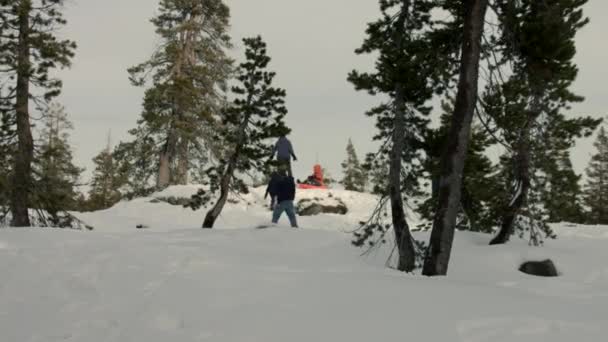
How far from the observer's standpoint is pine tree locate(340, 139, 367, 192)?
2144 inches

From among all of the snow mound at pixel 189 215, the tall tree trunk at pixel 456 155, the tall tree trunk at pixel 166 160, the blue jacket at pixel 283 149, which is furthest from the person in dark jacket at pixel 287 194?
the tall tree trunk at pixel 166 160

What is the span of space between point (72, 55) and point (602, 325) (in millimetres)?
14596

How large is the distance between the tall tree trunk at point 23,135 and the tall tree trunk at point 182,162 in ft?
39.5

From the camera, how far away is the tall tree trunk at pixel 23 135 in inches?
498

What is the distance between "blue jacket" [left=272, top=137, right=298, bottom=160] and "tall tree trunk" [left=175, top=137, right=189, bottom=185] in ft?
43.3

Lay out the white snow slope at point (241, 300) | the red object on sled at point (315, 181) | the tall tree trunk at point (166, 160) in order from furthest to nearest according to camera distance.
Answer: the red object on sled at point (315, 181), the tall tree trunk at point (166, 160), the white snow slope at point (241, 300)

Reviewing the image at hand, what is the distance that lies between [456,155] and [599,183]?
45042mm

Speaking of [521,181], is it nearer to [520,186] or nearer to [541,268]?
[520,186]

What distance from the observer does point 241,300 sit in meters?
4.80

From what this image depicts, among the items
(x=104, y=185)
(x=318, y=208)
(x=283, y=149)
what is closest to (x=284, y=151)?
(x=283, y=149)

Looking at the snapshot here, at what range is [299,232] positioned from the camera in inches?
440

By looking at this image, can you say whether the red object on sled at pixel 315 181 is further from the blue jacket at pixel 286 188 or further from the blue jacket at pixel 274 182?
the blue jacket at pixel 286 188

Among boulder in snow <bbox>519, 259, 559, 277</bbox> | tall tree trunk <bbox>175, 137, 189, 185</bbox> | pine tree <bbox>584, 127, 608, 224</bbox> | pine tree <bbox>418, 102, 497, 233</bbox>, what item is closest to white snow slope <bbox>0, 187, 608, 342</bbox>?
boulder in snow <bbox>519, 259, 559, 277</bbox>

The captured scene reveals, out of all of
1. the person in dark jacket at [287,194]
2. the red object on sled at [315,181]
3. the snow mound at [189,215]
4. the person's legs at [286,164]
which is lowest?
the snow mound at [189,215]
